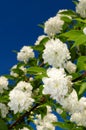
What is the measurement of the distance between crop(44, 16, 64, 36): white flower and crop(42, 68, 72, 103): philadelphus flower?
5.77 ft

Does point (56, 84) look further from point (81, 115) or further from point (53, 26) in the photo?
point (53, 26)

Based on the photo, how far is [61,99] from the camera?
3102mm

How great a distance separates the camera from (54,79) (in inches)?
122

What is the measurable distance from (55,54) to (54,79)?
338mm

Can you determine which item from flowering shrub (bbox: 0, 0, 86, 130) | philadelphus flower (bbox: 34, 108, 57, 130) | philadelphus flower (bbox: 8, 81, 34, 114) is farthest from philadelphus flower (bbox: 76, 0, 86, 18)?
philadelphus flower (bbox: 34, 108, 57, 130)

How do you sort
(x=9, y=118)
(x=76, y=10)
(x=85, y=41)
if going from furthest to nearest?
Answer: 1. (x=9, y=118)
2. (x=76, y=10)
3. (x=85, y=41)

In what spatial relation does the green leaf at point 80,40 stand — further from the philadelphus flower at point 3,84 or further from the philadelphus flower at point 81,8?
the philadelphus flower at point 3,84

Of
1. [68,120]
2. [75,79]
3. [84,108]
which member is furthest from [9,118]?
[75,79]

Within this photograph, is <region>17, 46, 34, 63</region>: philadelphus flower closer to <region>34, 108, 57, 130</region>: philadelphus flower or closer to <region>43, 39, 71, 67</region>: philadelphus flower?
<region>34, 108, 57, 130</region>: philadelphus flower

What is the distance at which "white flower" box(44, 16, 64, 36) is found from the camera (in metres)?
4.82

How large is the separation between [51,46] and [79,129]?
1.01 m

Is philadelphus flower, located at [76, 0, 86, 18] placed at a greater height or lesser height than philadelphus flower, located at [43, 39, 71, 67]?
greater

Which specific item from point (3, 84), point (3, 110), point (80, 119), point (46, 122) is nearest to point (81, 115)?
point (80, 119)

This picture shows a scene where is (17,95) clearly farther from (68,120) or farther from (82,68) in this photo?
(82,68)
